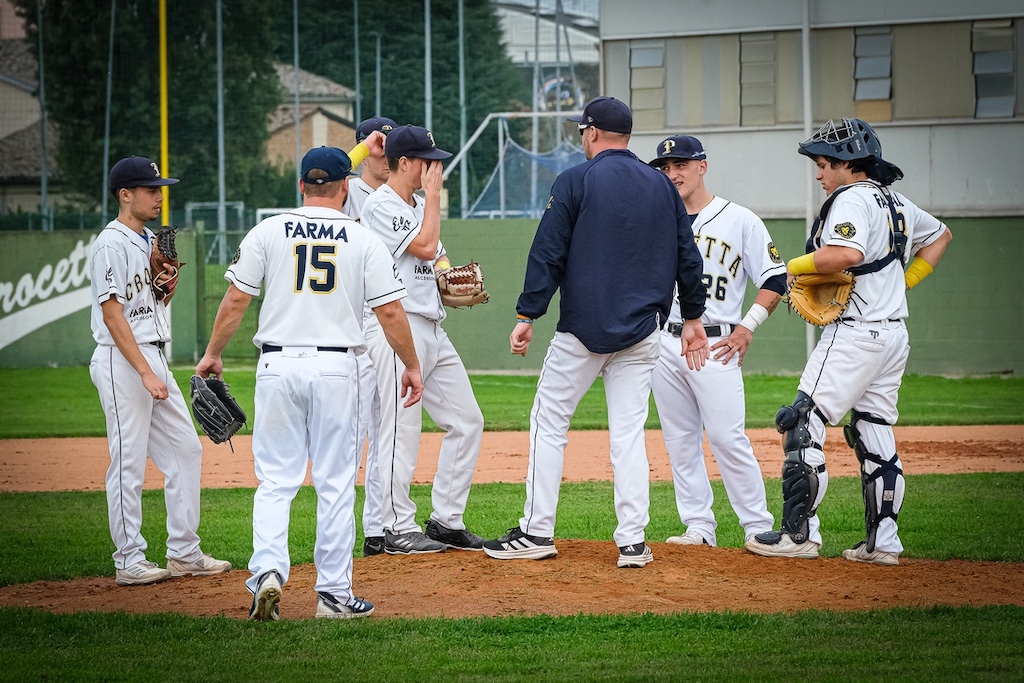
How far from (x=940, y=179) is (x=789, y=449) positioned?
54.2ft

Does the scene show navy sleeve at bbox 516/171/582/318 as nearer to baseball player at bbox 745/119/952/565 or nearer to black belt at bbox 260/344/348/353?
black belt at bbox 260/344/348/353

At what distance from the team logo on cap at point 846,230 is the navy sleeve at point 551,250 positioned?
4.44ft

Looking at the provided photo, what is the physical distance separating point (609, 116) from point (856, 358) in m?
1.78

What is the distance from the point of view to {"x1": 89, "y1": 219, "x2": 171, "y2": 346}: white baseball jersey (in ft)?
20.7

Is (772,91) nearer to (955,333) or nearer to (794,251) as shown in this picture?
(794,251)

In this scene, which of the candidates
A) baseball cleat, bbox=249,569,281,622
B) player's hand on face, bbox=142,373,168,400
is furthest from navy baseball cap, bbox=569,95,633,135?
baseball cleat, bbox=249,569,281,622

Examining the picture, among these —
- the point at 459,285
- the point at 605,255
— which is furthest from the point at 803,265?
the point at 459,285

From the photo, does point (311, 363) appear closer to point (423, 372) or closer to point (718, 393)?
point (423, 372)

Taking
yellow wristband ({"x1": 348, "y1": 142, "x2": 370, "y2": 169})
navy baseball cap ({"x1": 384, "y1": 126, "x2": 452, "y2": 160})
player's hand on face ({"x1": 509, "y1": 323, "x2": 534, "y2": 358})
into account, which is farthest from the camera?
yellow wristband ({"x1": 348, "y1": 142, "x2": 370, "y2": 169})

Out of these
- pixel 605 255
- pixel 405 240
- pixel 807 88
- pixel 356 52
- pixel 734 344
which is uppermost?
pixel 356 52

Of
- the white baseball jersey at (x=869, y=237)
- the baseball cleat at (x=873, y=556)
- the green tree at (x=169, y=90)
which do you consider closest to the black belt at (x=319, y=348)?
the white baseball jersey at (x=869, y=237)

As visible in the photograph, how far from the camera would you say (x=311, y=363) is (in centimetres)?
532

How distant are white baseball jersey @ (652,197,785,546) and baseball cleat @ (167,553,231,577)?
260 cm

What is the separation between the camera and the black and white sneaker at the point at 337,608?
541 centimetres
